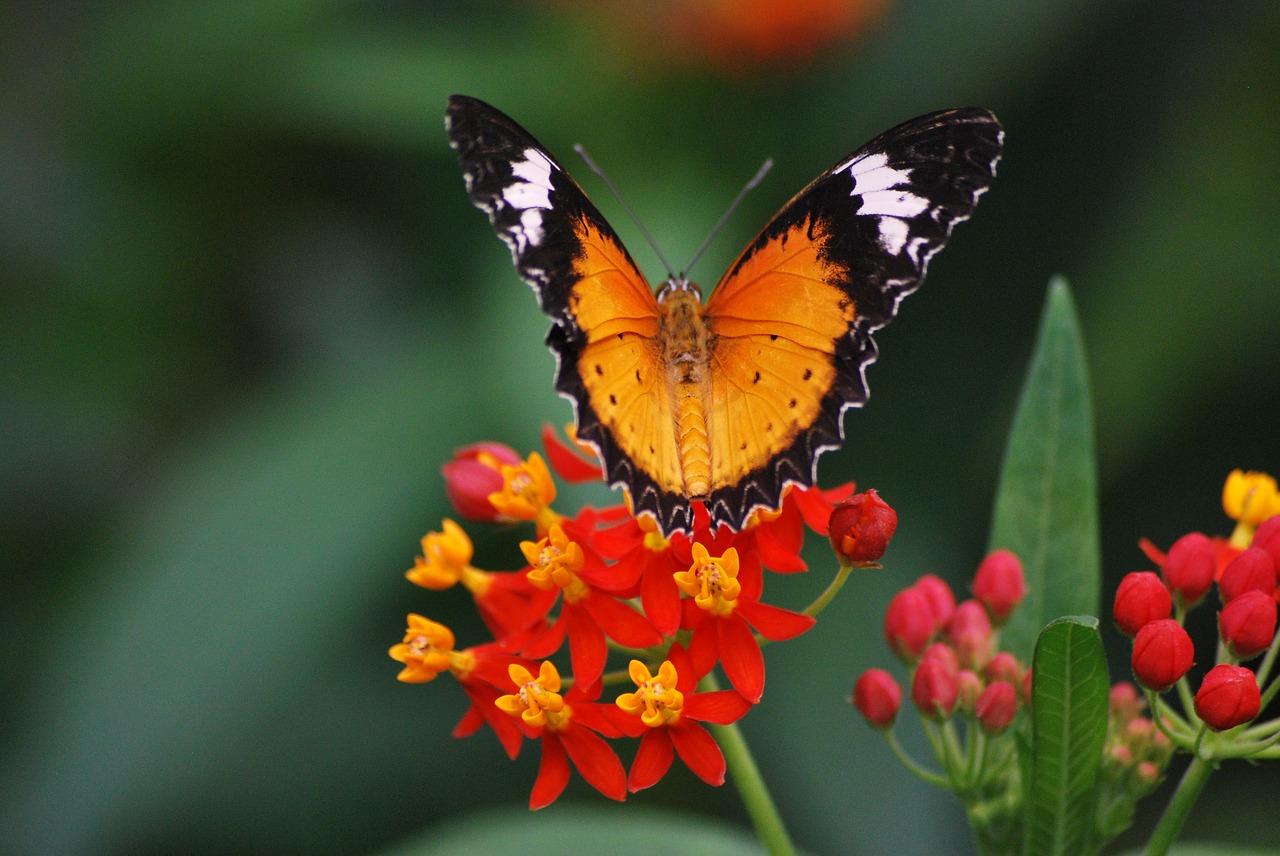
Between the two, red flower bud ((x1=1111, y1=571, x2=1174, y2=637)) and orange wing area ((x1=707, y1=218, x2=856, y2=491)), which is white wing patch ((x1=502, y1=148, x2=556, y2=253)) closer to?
orange wing area ((x1=707, y1=218, x2=856, y2=491))

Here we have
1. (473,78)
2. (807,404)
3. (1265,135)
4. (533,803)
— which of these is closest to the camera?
(533,803)

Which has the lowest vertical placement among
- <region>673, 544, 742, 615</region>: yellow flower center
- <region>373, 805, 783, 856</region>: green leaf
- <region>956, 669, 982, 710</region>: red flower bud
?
<region>373, 805, 783, 856</region>: green leaf

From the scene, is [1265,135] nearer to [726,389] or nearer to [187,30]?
[726,389]

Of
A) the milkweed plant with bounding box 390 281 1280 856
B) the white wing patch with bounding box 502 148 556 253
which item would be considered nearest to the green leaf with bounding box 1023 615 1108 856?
the milkweed plant with bounding box 390 281 1280 856

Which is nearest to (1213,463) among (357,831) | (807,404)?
(807,404)

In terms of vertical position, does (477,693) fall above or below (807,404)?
below
